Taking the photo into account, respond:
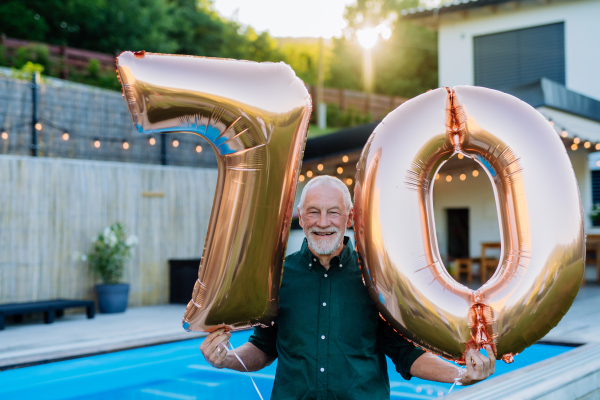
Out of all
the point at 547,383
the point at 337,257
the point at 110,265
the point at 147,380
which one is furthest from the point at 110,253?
the point at 337,257

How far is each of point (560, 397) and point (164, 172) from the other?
607 centimetres

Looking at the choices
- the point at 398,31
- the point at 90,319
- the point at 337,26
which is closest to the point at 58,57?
the point at 90,319

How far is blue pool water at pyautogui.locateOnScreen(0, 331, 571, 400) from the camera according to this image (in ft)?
12.6

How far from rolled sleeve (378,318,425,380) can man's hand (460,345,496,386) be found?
0.25 m

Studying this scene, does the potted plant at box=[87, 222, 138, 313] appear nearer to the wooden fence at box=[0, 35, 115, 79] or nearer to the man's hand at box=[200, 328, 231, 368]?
the man's hand at box=[200, 328, 231, 368]

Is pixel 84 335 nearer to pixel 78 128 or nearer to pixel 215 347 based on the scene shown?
pixel 78 128

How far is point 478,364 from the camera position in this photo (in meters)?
1.39

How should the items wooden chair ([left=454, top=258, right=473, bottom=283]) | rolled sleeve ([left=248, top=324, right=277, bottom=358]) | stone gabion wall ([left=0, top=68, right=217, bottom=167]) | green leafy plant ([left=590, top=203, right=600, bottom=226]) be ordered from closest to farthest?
rolled sleeve ([left=248, top=324, right=277, bottom=358]) → stone gabion wall ([left=0, top=68, right=217, bottom=167]) → wooden chair ([left=454, top=258, right=473, bottom=283]) → green leafy plant ([left=590, top=203, right=600, bottom=226])

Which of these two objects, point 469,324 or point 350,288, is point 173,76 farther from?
point 469,324

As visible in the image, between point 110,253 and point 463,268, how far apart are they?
627 cm

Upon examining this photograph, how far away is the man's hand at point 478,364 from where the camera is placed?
1390 mm

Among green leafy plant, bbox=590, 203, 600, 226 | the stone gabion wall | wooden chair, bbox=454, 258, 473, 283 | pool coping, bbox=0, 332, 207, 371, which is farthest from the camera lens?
green leafy plant, bbox=590, 203, 600, 226

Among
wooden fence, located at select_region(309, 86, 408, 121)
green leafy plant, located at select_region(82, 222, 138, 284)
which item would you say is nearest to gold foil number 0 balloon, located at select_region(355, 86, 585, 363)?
green leafy plant, located at select_region(82, 222, 138, 284)

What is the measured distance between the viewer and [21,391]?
3.72 m
